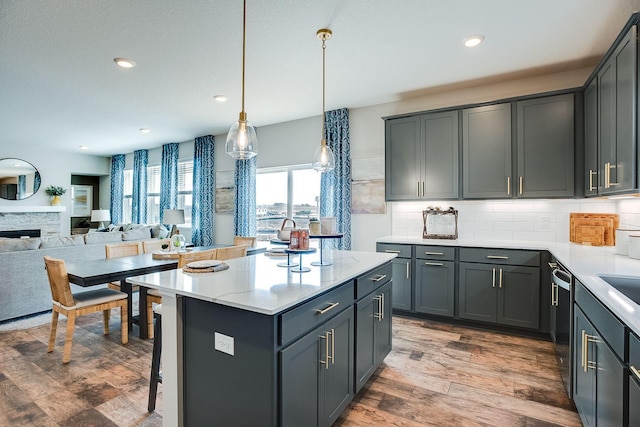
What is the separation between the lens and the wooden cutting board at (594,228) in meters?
3.09

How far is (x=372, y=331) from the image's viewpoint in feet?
7.84

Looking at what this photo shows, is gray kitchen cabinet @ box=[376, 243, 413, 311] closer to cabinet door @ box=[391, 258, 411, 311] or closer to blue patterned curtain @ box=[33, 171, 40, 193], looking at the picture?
cabinet door @ box=[391, 258, 411, 311]

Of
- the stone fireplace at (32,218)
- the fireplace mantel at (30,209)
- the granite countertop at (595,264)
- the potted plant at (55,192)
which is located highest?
the potted plant at (55,192)

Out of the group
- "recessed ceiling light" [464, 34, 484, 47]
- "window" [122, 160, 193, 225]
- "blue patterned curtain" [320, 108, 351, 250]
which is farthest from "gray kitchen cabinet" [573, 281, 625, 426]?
"window" [122, 160, 193, 225]

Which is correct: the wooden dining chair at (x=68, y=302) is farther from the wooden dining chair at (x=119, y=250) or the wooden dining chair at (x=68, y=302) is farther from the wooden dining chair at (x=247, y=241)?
the wooden dining chair at (x=247, y=241)

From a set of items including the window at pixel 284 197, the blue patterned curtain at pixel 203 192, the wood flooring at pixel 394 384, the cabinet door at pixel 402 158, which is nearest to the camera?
the wood flooring at pixel 394 384

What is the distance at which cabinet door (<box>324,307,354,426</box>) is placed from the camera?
5.90ft

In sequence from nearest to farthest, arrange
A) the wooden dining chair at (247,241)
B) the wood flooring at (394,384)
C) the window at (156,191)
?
the wood flooring at (394,384) → the wooden dining chair at (247,241) → the window at (156,191)

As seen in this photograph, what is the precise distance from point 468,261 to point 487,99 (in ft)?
6.49

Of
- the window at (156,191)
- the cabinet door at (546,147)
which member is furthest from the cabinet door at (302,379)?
the window at (156,191)

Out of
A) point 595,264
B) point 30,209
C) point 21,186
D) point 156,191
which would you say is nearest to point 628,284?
point 595,264

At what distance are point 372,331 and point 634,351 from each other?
1.47 m

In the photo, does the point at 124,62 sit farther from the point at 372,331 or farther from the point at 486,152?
the point at 486,152

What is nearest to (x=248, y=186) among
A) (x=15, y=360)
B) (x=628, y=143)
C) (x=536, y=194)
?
(x=15, y=360)
